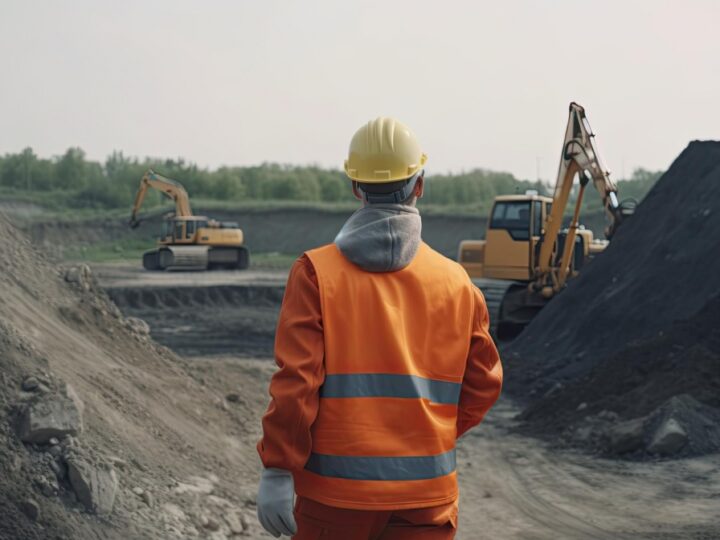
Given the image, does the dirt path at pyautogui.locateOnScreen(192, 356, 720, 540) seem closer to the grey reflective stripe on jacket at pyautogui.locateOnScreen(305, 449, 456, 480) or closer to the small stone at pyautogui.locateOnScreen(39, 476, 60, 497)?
the small stone at pyautogui.locateOnScreen(39, 476, 60, 497)

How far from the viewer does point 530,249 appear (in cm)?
1842

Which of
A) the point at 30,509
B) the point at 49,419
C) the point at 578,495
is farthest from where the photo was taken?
the point at 578,495

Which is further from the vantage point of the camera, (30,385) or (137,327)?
(137,327)

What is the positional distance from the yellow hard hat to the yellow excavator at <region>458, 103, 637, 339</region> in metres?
14.2

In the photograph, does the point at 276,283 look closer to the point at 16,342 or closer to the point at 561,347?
the point at 561,347

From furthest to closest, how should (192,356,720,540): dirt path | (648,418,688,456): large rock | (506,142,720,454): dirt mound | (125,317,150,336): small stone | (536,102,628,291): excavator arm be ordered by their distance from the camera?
(536,102,628,291): excavator arm
(506,142,720,454): dirt mound
(125,317,150,336): small stone
(648,418,688,456): large rock
(192,356,720,540): dirt path

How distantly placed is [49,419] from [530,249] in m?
13.7

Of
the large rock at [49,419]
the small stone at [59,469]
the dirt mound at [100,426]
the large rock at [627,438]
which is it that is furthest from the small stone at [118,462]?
the large rock at [627,438]

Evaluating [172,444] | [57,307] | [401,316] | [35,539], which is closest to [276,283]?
[57,307]

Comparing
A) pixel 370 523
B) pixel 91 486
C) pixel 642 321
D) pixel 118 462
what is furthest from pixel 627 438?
pixel 370 523

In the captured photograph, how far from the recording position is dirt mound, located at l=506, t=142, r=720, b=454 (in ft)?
35.5

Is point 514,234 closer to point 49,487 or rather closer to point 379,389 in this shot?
point 49,487

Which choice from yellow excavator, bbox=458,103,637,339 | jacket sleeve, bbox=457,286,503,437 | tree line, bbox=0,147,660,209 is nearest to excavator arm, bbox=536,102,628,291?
yellow excavator, bbox=458,103,637,339

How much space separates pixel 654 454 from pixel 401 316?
7275mm
